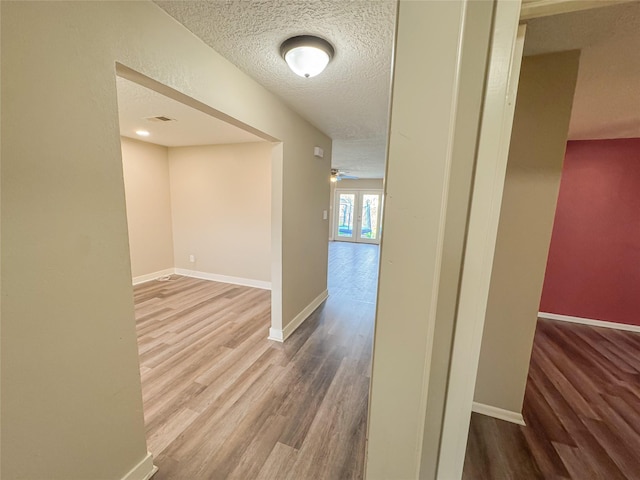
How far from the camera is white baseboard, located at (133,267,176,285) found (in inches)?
161

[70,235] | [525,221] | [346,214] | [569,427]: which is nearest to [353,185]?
[346,214]

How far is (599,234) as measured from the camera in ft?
9.96

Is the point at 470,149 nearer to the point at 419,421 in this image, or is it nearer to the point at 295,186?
the point at 419,421

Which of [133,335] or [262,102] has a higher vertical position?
[262,102]

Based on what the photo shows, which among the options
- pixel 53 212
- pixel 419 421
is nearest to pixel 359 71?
pixel 53 212

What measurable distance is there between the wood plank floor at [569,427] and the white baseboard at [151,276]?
467cm

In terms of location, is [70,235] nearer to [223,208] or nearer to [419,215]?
[419,215]

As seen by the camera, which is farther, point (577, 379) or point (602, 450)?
point (577, 379)

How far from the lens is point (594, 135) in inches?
112

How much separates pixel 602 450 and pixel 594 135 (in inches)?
123

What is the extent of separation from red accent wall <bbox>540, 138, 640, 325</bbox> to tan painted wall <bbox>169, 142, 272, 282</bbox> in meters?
3.98

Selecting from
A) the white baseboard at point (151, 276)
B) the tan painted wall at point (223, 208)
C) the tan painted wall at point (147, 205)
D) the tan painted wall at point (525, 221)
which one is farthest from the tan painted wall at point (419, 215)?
the white baseboard at point (151, 276)

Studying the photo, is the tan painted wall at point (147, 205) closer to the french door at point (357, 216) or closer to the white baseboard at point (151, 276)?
the white baseboard at point (151, 276)

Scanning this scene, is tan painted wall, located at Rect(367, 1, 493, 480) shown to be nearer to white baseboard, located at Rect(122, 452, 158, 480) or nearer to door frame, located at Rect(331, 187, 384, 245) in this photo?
white baseboard, located at Rect(122, 452, 158, 480)
